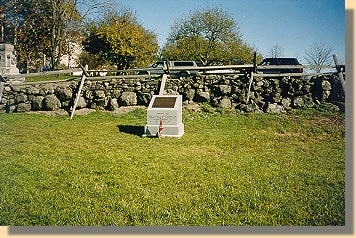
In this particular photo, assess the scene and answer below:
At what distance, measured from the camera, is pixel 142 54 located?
28.9ft

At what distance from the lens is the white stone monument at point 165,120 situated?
6276 millimetres

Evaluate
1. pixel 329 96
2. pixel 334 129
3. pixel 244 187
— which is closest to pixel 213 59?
pixel 329 96

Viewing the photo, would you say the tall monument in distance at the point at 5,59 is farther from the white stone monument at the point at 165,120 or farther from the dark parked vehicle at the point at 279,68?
the dark parked vehicle at the point at 279,68

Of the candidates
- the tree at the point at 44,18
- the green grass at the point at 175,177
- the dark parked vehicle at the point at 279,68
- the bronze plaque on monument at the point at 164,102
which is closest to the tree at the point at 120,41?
the tree at the point at 44,18

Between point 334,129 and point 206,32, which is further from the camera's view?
point 206,32

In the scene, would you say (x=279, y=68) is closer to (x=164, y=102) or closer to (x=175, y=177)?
(x=164, y=102)

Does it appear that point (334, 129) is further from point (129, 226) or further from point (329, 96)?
point (129, 226)

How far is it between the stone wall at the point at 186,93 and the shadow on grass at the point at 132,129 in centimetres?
177

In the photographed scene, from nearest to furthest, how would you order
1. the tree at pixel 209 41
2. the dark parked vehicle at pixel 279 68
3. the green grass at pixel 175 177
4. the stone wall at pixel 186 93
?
the green grass at pixel 175 177 → the tree at pixel 209 41 → the stone wall at pixel 186 93 → the dark parked vehicle at pixel 279 68

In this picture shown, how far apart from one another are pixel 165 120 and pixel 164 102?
1.38ft

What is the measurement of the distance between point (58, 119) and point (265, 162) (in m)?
5.64

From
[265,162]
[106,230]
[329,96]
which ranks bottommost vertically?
[106,230]

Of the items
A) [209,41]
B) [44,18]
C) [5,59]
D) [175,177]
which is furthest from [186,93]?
[175,177]

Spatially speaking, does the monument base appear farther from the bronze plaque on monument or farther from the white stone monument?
the bronze plaque on monument
